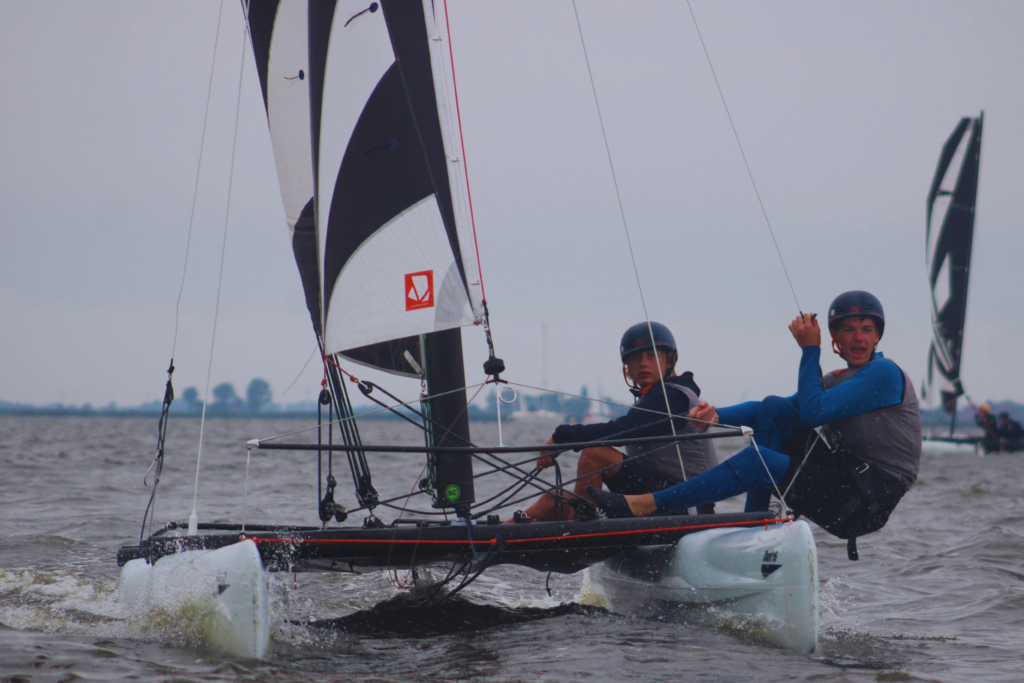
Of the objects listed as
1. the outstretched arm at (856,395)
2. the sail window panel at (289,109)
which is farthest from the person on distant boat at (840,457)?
the sail window panel at (289,109)

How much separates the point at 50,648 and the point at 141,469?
11.3 meters

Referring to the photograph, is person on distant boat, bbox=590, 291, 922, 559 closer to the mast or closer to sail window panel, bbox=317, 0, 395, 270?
the mast

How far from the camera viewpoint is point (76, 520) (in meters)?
7.28

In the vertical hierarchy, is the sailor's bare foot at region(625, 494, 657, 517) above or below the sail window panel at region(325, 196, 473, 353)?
below

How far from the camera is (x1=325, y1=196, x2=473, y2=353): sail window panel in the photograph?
3.88 m

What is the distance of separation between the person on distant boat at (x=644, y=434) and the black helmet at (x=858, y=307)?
28.7 inches

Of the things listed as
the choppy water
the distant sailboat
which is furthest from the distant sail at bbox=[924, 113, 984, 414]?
the choppy water

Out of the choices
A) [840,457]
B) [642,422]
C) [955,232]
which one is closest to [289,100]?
[642,422]

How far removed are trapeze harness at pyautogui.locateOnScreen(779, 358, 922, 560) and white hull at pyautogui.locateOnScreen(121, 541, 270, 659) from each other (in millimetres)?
2163

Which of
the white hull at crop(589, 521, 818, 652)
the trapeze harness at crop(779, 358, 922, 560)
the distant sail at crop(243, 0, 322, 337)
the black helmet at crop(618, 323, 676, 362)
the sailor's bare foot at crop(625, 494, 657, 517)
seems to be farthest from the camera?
the distant sail at crop(243, 0, 322, 337)

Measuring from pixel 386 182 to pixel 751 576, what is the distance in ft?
7.59

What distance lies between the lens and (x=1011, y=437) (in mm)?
23672

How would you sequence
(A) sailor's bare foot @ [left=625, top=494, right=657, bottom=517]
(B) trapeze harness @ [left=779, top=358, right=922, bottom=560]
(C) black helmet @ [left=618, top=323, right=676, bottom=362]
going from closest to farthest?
(B) trapeze harness @ [left=779, top=358, right=922, bottom=560]
(A) sailor's bare foot @ [left=625, top=494, right=657, bottom=517]
(C) black helmet @ [left=618, top=323, right=676, bottom=362]

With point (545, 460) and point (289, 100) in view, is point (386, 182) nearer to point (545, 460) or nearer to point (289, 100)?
point (289, 100)
